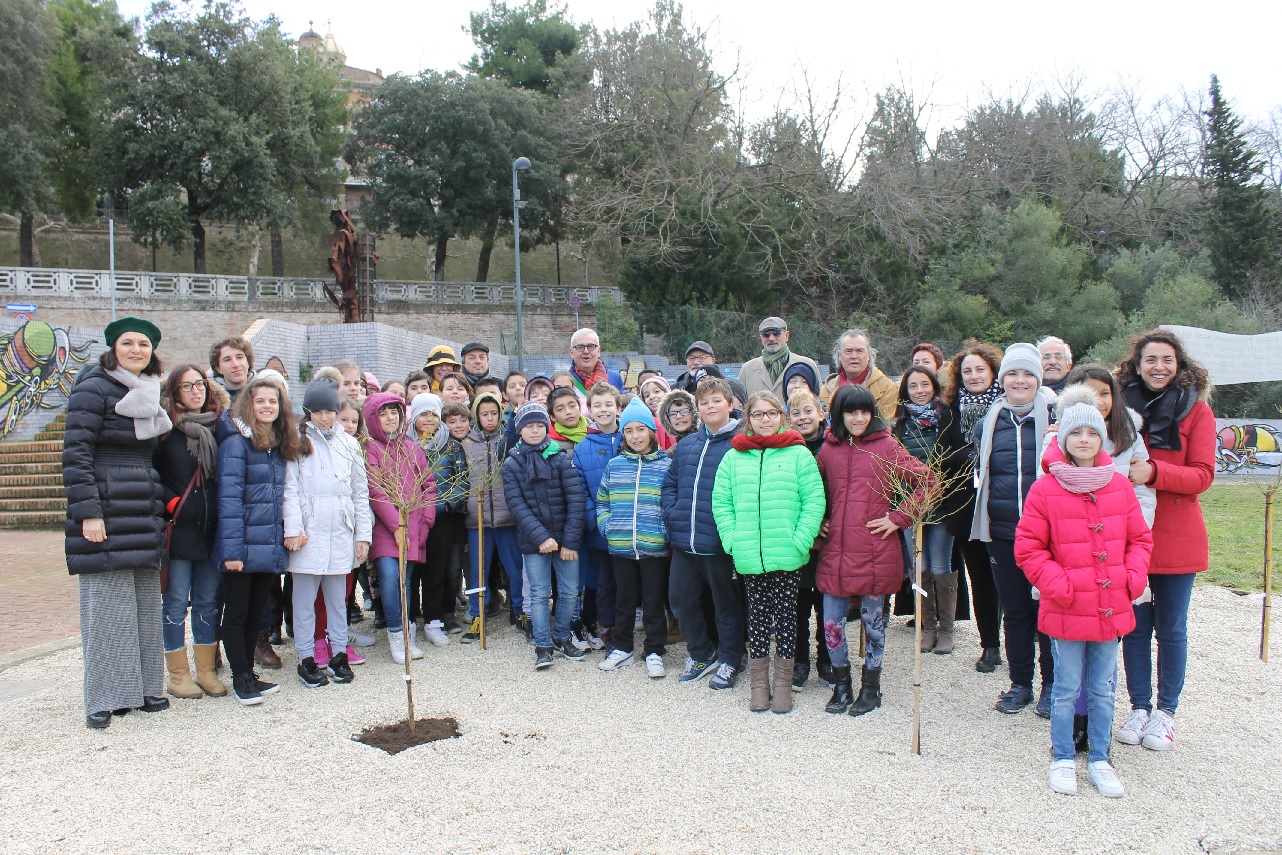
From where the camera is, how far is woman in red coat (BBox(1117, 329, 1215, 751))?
13.8 feet

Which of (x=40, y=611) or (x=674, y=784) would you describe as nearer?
(x=674, y=784)

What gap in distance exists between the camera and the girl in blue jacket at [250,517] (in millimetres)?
5086

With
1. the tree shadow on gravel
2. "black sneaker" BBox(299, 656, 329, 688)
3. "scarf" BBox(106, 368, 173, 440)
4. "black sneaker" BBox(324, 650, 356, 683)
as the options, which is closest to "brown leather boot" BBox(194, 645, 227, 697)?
"black sneaker" BBox(299, 656, 329, 688)

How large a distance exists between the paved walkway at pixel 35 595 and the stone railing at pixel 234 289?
17.1 meters

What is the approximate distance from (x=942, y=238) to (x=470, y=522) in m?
26.0

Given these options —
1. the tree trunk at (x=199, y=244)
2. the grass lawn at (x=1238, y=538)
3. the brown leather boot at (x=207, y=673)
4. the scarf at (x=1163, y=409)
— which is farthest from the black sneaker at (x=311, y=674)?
the tree trunk at (x=199, y=244)

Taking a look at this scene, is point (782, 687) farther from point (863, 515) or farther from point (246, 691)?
point (246, 691)

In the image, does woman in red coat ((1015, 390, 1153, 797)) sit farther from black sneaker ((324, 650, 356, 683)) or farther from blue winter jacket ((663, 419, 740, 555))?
black sneaker ((324, 650, 356, 683))

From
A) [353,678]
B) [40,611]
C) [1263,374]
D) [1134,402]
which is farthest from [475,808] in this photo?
[1263,374]

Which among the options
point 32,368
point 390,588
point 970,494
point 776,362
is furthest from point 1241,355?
point 32,368

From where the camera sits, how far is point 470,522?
6.43 meters

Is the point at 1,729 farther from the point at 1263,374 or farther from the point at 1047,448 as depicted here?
the point at 1263,374

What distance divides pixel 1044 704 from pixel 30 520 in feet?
47.3

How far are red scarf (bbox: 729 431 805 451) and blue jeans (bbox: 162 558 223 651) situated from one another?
328 cm
